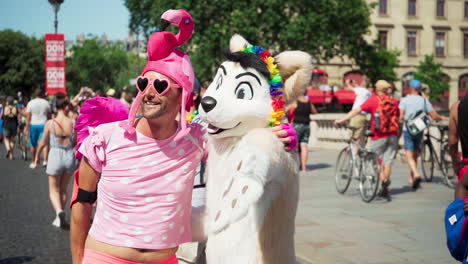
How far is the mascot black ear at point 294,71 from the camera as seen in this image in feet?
10.3

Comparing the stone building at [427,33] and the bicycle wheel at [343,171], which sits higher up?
the stone building at [427,33]

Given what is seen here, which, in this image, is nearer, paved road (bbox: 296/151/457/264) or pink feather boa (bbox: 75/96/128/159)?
pink feather boa (bbox: 75/96/128/159)

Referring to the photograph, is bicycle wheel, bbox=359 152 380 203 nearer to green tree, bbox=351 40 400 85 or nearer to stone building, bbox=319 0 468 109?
green tree, bbox=351 40 400 85


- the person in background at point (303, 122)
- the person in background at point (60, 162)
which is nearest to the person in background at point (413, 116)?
the person in background at point (303, 122)

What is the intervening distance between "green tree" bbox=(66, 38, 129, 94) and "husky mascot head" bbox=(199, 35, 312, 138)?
76073 millimetres

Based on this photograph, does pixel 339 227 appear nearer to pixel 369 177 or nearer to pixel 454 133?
pixel 369 177

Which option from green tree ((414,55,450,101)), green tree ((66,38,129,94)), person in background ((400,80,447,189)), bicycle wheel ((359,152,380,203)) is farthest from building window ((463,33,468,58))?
bicycle wheel ((359,152,380,203))

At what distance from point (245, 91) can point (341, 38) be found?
1357 inches

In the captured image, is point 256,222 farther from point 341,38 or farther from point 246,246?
point 341,38

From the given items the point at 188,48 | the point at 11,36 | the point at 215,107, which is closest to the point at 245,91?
the point at 215,107

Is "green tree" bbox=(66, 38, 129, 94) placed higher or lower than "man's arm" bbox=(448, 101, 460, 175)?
higher

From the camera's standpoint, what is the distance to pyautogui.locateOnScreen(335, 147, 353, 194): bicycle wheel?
1060cm

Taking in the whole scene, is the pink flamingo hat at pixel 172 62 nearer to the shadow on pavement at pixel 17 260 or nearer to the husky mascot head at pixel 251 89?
the husky mascot head at pixel 251 89

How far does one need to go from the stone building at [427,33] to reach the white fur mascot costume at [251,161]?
57924 mm
